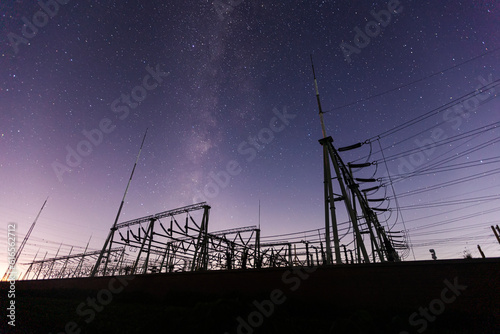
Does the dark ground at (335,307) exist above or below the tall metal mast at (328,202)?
below

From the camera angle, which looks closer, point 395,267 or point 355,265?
point 395,267

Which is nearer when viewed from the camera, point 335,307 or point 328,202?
point 335,307

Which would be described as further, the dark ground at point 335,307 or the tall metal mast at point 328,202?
the tall metal mast at point 328,202

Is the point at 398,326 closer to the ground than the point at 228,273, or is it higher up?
closer to the ground

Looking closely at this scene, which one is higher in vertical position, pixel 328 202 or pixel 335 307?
pixel 328 202

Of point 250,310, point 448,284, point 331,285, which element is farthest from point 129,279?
point 448,284

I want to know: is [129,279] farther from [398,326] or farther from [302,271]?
[398,326]

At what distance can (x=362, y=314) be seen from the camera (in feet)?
13.9

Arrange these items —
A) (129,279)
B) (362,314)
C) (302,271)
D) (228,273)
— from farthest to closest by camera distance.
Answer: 1. (129,279)
2. (228,273)
3. (302,271)
4. (362,314)

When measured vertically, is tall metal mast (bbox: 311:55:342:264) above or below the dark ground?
above

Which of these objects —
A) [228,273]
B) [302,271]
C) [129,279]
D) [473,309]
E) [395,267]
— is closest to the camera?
[473,309]

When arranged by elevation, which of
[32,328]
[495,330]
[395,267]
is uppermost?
[395,267]

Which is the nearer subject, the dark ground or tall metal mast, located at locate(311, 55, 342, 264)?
the dark ground

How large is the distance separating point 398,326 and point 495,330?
2361 mm
